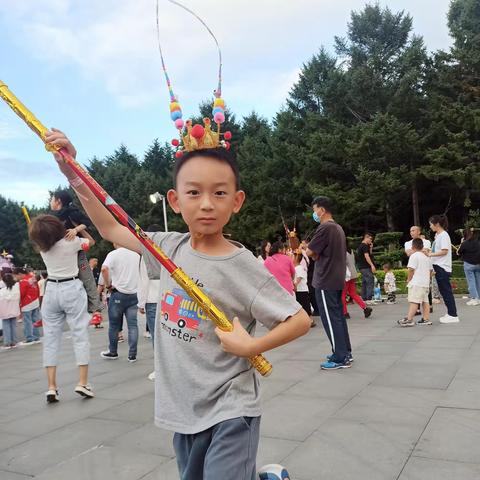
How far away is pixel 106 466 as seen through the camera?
3369 mm

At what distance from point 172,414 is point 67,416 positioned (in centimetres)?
313

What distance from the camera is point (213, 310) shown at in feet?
5.94

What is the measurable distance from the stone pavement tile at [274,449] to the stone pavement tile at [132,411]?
3.90 feet

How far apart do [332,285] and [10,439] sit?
11.5 feet

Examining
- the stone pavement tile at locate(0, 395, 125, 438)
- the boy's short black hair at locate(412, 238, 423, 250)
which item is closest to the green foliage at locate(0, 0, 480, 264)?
the boy's short black hair at locate(412, 238, 423, 250)

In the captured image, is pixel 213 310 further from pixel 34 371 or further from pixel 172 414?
pixel 34 371

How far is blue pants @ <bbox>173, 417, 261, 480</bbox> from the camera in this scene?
1772 millimetres

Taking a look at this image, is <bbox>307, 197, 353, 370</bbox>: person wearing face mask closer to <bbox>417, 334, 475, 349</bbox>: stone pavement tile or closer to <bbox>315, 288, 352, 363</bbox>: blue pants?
<bbox>315, 288, 352, 363</bbox>: blue pants

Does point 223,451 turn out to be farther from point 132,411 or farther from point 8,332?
point 8,332

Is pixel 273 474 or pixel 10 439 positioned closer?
pixel 273 474

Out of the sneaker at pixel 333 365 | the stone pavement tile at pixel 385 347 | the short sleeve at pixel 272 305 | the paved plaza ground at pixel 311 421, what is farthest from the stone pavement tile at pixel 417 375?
the short sleeve at pixel 272 305

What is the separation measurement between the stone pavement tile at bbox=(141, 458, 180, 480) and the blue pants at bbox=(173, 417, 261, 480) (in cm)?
128

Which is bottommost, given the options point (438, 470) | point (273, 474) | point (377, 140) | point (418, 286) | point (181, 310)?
point (438, 470)

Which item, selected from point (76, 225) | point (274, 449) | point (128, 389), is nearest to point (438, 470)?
point (274, 449)
